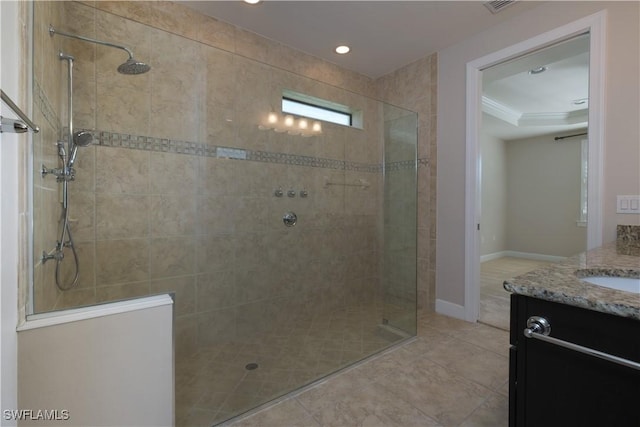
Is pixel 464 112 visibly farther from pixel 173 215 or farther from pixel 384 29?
pixel 173 215

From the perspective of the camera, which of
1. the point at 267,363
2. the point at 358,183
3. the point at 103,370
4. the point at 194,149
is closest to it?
the point at 103,370

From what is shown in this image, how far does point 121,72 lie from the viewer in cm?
180

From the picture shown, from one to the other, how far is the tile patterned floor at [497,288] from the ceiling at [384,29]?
6.48 feet

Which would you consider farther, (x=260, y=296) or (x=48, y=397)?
(x=260, y=296)

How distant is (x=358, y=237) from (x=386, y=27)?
1860 mm

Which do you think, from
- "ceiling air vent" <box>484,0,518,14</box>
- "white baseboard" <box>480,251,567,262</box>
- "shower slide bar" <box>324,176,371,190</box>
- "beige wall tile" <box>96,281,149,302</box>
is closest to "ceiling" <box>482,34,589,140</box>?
"ceiling air vent" <box>484,0,518,14</box>

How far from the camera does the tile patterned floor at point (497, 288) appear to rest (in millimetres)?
2703

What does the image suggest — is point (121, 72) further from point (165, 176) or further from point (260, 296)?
point (260, 296)

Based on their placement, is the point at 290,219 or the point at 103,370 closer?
the point at 103,370

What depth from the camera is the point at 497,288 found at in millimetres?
3762

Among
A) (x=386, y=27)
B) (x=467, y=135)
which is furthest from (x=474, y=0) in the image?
(x=467, y=135)

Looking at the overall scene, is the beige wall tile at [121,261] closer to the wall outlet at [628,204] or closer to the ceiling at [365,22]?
the ceiling at [365,22]

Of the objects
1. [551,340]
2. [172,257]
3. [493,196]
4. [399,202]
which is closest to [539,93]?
[493,196]

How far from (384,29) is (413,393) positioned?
9.07 feet
